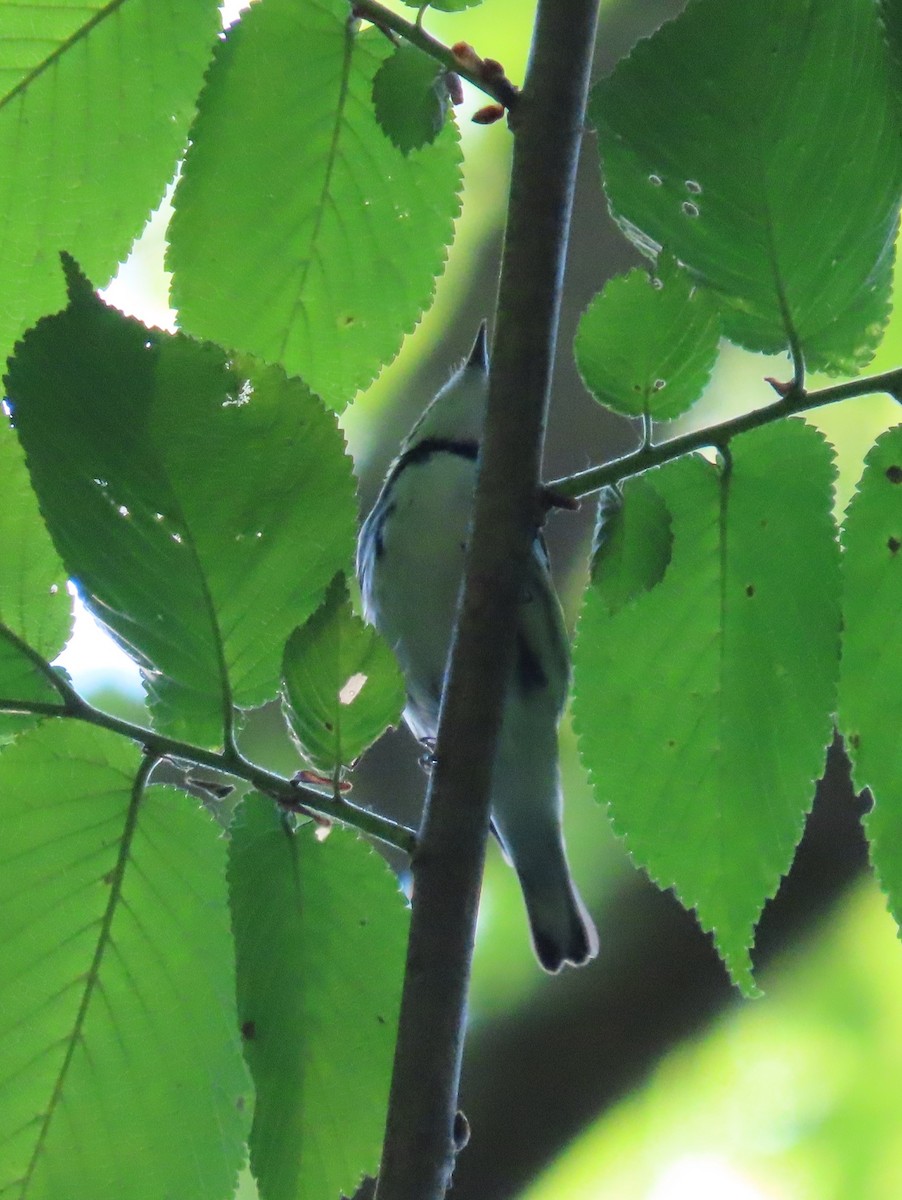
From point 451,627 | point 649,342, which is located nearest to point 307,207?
point 649,342

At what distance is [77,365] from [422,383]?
5.68 feet

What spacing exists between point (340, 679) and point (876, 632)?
10.0 inches

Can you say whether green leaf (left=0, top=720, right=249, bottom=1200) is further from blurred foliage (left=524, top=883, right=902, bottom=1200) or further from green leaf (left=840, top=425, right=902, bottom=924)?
blurred foliage (left=524, top=883, right=902, bottom=1200)

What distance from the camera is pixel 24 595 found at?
0.58m

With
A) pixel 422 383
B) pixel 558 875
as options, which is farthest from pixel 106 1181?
pixel 422 383

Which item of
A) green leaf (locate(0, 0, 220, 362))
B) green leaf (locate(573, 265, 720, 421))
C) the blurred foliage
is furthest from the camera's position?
the blurred foliage

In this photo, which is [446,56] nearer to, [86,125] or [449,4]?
[449,4]

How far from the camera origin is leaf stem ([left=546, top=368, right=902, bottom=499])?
1.86 ft

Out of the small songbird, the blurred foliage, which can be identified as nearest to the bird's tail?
the small songbird

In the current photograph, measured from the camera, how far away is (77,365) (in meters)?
0.52

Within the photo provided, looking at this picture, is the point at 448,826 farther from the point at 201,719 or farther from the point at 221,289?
the point at 221,289

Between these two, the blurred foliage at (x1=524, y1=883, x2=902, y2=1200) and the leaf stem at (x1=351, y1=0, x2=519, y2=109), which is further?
the blurred foliage at (x1=524, y1=883, x2=902, y2=1200)

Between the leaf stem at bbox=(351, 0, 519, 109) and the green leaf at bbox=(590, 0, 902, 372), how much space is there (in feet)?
0.14

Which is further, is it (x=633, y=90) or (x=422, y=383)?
(x=422, y=383)
